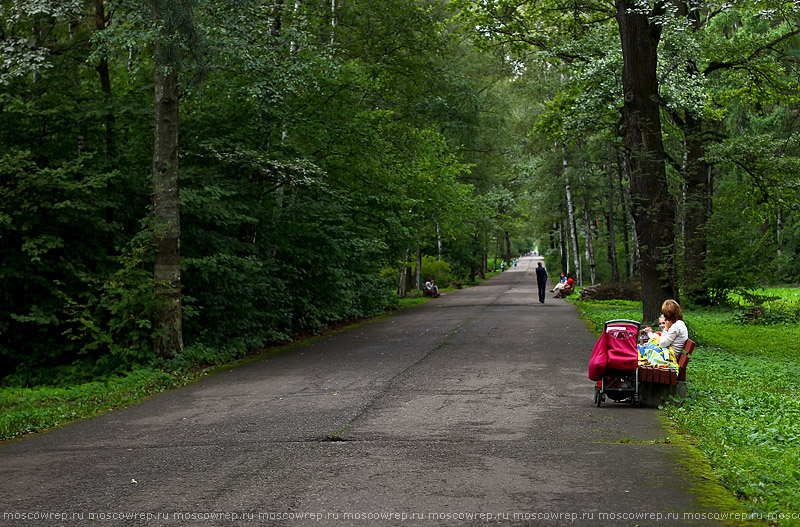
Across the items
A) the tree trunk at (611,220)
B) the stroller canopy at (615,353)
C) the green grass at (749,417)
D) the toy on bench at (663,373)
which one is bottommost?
the green grass at (749,417)

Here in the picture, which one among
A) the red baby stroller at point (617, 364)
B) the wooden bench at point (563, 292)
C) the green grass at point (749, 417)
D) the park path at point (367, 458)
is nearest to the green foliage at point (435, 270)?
the wooden bench at point (563, 292)

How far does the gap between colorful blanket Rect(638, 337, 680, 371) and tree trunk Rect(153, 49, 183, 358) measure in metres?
8.65

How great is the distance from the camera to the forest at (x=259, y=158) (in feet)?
44.3

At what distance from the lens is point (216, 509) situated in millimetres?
5344

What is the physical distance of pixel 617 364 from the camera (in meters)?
9.12

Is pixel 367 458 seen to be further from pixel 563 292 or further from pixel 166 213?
pixel 563 292

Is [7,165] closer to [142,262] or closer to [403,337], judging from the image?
[142,262]

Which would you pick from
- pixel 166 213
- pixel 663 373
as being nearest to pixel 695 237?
pixel 663 373

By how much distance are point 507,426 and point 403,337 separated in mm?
10590

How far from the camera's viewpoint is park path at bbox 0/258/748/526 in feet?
17.2

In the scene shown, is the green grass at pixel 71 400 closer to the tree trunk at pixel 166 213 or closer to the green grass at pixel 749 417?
the tree trunk at pixel 166 213

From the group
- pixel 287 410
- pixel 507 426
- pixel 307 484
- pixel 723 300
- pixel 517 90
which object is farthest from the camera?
pixel 517 90

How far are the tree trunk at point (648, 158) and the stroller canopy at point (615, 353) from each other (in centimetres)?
800

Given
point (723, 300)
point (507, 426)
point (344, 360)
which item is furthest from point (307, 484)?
point (723, 300)
